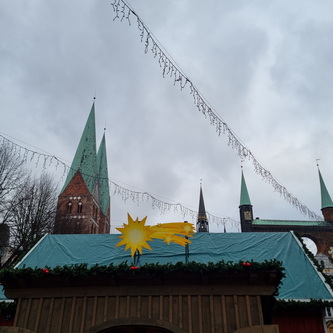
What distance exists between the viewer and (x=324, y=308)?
7777 mm

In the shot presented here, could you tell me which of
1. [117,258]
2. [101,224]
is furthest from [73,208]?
[117,258]

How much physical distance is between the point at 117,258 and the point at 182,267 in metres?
3.83

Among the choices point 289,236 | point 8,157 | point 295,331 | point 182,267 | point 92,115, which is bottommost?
point 295,331

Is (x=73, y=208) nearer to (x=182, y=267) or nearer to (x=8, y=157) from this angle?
(x=8, y=157)

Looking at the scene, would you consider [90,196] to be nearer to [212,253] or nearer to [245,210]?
[245,210]

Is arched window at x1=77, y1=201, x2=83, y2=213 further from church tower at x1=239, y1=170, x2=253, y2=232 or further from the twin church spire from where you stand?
church tower at x1=239, y1=170, x2=253, y2=232

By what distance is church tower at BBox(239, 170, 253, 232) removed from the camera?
5037cm

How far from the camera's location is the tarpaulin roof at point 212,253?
8.11 meters

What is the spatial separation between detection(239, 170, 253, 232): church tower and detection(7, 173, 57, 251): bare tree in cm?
3456

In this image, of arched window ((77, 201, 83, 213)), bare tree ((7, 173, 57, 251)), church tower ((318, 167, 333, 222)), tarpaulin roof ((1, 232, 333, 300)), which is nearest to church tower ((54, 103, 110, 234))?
arched window ((77, 201, 83, 213))

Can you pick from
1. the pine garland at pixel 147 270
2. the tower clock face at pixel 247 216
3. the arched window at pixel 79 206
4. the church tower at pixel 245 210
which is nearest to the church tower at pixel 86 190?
the arched window at pixel 79 206

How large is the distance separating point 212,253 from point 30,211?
52.5 feet

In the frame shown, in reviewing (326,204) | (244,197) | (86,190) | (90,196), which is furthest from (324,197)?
(86,190)

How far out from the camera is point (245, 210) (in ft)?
171
